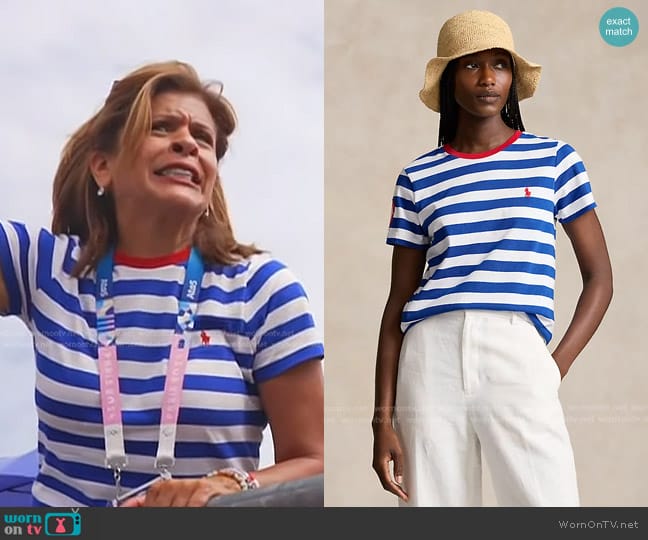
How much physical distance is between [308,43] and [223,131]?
248 mm

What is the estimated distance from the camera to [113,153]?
5.59 feet

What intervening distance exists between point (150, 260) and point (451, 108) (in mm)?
610

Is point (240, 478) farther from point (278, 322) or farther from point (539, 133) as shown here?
point (539, 133)

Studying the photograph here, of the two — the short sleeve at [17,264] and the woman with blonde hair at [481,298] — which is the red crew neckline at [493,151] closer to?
the woman with blonde hair at [481,298]

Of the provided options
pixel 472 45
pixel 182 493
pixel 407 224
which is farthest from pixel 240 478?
pixel 472 45

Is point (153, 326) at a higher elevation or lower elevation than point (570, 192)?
lower

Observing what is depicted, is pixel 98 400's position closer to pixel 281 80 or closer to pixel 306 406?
pixel 306 406

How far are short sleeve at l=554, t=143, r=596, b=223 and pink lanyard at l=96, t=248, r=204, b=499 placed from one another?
0.66 m

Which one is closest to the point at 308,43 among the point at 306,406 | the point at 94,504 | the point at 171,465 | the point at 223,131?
the point at 223,131

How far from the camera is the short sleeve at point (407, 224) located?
63.2 inches
